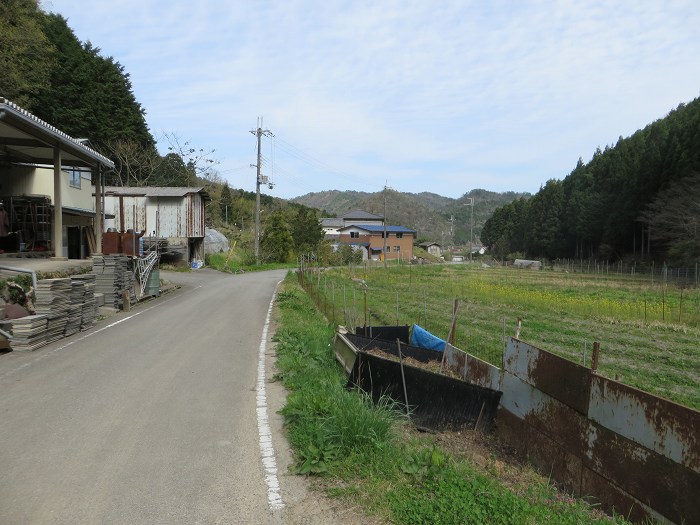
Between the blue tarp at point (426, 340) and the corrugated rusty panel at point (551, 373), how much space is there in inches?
109

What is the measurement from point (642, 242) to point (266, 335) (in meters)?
52.9

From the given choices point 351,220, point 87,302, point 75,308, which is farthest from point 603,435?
point 351,220

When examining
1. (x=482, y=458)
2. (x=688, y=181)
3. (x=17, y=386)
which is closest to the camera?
(x=482, y=458)

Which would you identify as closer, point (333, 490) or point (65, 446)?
point (333, 490)

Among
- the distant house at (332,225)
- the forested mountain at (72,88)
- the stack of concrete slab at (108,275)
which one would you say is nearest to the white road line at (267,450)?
the stack of concrete slab at (108,275)

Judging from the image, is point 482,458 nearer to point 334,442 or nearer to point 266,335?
point 334,442

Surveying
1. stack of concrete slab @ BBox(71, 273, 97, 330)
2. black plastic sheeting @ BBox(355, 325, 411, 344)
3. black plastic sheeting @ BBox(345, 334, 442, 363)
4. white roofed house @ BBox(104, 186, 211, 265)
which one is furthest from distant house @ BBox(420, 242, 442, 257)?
black plastic sheeting @ BBox(345, 334, 442, 363)

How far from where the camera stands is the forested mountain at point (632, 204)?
45.0 meters

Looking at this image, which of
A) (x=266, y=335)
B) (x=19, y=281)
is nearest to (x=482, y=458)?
(x=266, y=335)

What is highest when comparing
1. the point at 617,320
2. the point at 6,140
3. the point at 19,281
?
the point at 6,140

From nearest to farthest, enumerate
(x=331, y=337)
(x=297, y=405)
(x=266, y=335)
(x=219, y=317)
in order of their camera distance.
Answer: (x=297, y=405) < (x=331, y=337) < (x=266, y=335) < (x=219, y=317)

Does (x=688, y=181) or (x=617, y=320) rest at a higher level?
(x=688, y=181)

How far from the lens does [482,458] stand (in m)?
6.14

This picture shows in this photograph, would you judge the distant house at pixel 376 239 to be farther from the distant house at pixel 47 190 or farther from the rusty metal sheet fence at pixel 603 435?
the rusty metal sheet fence at pixel 603 435
